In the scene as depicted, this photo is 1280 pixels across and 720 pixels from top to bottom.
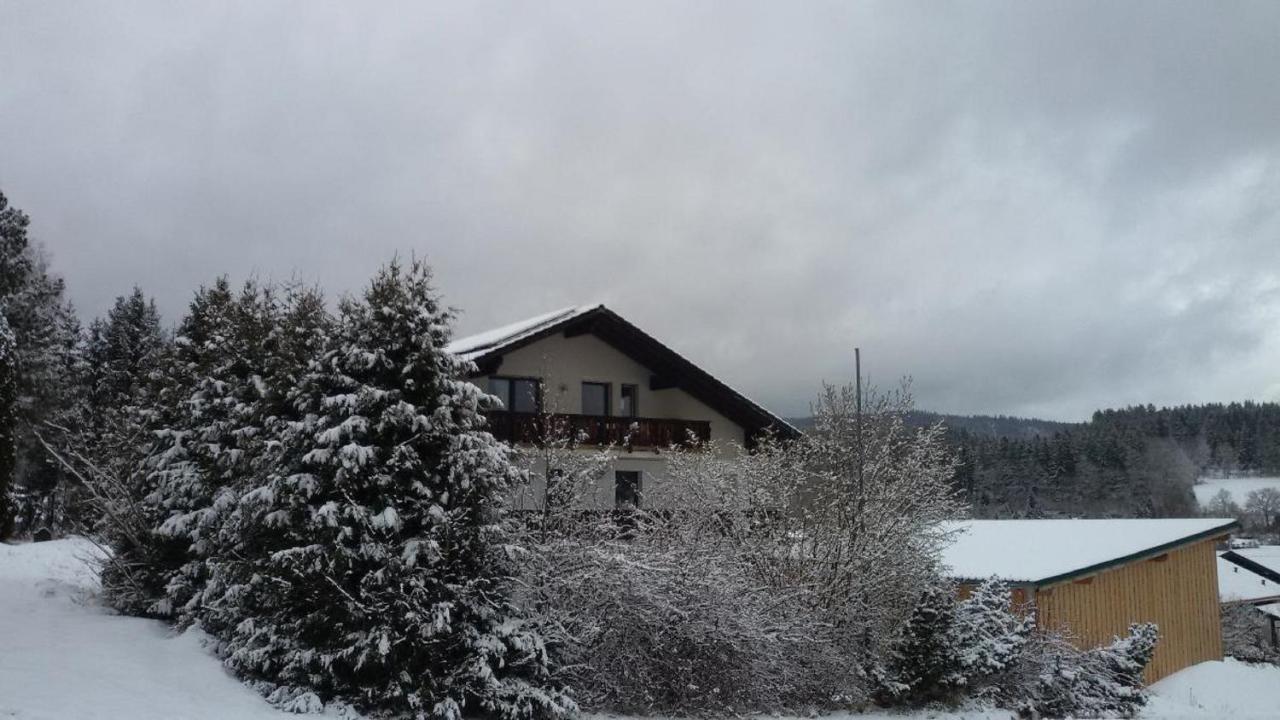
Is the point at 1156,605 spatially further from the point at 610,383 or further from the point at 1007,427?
the point at 1007,427

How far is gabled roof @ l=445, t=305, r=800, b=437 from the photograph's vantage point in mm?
23828

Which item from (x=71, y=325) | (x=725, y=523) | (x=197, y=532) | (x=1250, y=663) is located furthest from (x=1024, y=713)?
(x=71, y=325)

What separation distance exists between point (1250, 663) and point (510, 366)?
25.0 meters

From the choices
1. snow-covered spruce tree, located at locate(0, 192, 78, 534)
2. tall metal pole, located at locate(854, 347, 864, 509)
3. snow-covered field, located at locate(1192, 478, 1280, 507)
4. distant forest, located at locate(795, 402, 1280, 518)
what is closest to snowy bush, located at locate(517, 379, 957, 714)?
tall metal pole, located at locate(854, 347, 864, 509)

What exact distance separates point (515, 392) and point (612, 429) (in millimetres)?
2680

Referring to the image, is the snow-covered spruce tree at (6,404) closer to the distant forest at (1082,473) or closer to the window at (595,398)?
the window at (595,398)

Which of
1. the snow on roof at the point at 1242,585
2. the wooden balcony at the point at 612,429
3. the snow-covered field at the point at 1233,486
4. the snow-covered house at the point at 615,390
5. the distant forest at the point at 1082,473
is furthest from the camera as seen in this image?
the snow-covered field at the point at 1233,486

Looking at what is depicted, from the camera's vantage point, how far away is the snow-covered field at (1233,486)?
11150 cm

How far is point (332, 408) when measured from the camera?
12992 millimetres

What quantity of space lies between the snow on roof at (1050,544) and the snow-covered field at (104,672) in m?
3.54

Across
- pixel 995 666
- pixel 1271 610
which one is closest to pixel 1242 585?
pixel 1271 610

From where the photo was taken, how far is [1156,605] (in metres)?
26.5

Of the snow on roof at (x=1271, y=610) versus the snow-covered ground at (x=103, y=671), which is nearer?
the snow-covered ground at (x=103, y=671)

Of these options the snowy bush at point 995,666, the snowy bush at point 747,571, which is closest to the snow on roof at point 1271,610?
the snowy bush at point 995,666
